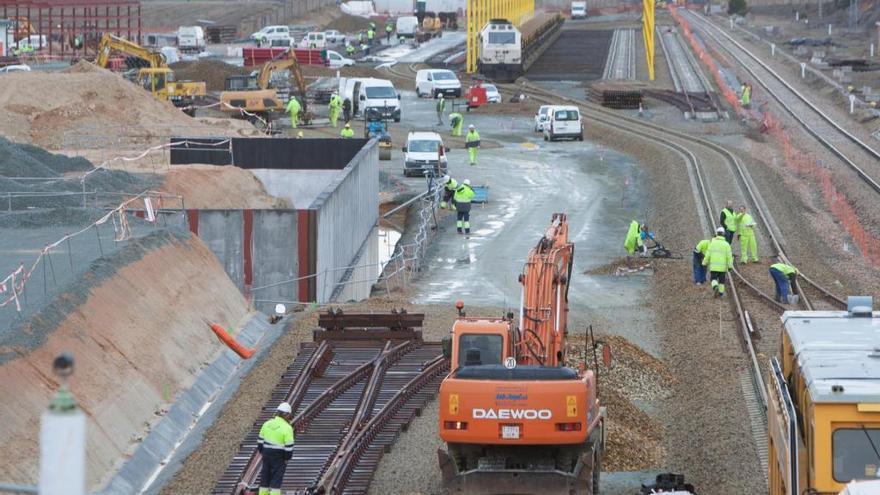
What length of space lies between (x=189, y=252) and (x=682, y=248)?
12663 millimetres

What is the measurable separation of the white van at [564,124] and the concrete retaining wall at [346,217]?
639 inches

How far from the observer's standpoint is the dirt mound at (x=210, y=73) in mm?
76000

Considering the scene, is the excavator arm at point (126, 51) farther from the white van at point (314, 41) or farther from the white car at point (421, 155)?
the white van at point (314, 41)

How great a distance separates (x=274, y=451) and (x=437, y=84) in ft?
182

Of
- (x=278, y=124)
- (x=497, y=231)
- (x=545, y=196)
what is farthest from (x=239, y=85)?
(x=497, y=231)

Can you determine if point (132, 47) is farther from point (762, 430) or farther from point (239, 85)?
point (762, 430)

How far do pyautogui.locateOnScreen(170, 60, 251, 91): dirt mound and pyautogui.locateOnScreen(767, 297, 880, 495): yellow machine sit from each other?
64809mm

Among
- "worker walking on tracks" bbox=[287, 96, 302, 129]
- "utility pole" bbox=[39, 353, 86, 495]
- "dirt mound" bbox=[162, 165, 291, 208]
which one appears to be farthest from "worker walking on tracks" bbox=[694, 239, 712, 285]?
"worker walking on tracks" bbox=[287, 96, 302, 129]

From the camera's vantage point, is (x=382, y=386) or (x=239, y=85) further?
(x=239, y=85)

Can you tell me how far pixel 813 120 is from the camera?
6119 cm

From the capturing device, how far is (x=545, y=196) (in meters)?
44.5

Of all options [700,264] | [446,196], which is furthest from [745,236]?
[446,196]

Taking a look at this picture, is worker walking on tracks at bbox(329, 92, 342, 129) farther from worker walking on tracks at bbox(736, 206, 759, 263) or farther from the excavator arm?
worker walking on tracks at bbox(736, 206, 759, 263)

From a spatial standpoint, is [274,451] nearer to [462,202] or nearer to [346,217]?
[346,217]
